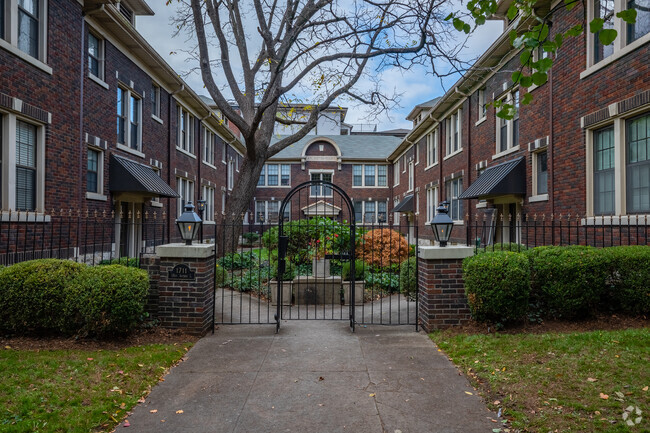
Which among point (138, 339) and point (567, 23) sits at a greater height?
point (567, 23)

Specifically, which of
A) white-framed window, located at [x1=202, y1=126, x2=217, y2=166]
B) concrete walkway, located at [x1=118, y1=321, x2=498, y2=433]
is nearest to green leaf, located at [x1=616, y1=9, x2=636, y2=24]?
concrete walkway, located at [x1=118, y1=321, x2=498, y2=433]

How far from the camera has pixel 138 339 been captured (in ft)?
20.3

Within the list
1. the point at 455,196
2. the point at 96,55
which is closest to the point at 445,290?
the point at 96,55

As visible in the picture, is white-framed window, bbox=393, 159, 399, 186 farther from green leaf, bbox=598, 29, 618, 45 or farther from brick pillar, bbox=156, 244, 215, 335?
green leaf, bbox=598, 29, 618, 45

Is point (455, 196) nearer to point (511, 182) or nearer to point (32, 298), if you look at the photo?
point (511, 182)

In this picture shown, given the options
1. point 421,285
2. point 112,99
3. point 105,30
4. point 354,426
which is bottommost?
point 354,426

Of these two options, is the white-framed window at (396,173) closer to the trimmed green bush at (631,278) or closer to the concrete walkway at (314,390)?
the trimmed green bush at (631,278)

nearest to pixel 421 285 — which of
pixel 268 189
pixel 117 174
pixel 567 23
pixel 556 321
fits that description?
pixel 556 321

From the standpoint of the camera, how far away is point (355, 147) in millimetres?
36344

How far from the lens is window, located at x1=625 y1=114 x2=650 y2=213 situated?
8234mm

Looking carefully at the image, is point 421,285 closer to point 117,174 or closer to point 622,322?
point 622,322

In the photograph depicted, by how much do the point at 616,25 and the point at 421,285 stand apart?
23.3 ft

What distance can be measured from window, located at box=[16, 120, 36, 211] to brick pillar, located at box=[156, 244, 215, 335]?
5.00 metres

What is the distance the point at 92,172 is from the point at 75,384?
9359 mm
